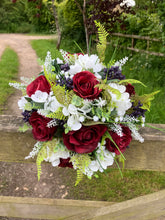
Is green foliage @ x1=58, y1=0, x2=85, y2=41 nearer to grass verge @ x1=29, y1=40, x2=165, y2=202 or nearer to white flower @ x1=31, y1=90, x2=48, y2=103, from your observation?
grass verge @ x1=29, y1=40, x2=165, y2=202

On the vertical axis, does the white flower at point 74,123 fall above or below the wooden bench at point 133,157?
above

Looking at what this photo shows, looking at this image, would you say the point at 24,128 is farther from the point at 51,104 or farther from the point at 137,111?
the point at 137,111

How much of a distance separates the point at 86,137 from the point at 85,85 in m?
0.23

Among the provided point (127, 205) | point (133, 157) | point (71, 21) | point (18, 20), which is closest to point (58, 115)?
point (133, 157)

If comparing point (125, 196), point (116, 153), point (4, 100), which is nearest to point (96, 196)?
point (125, 196)

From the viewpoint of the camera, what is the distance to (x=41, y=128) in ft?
3.61

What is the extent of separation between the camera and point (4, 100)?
501cm

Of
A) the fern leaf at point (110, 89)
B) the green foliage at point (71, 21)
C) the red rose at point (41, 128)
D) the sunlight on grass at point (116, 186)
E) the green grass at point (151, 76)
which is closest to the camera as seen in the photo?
the fern leaf at point (110, 89)

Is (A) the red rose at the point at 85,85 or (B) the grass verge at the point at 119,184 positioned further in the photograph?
(B) the grass verge at the point at 119,184

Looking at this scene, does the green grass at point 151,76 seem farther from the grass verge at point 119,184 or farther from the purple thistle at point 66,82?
the purple thistle at point 66,82

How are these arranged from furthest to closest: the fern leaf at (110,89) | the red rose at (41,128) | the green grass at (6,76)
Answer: the green grass at (6,76)
the red rose at (41,128)
the fern leaf at (110,89)

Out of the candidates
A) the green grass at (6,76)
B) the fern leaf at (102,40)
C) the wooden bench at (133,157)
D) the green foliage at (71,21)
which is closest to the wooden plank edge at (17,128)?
the wooden bench at (133,157)

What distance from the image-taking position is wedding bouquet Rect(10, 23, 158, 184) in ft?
3.49

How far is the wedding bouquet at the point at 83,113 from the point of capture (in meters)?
1.06
